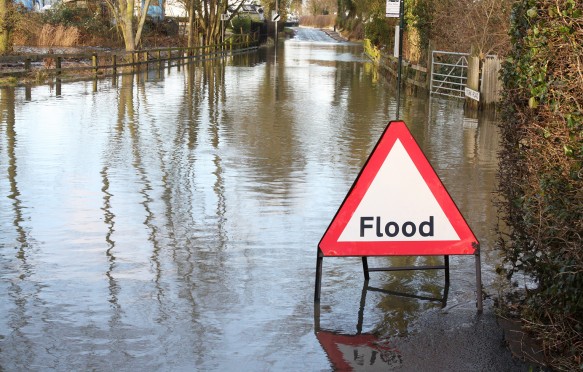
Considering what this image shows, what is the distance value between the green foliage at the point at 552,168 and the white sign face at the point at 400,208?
1.77 feet

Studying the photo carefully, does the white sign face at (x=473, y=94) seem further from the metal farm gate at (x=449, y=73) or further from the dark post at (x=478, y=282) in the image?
the dark post at (x=478, y=282)

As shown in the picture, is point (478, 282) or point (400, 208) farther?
point (478, 282)

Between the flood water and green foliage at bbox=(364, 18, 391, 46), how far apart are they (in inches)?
1220

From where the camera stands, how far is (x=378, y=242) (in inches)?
258

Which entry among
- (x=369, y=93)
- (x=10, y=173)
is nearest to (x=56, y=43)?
(x=369, y=93)

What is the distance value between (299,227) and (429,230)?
3.30 meters

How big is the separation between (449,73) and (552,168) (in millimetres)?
22921

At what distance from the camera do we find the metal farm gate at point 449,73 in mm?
27516

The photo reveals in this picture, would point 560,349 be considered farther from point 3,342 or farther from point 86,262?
point 86,262

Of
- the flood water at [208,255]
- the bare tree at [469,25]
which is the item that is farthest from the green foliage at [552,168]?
the bare tree at [469,25]

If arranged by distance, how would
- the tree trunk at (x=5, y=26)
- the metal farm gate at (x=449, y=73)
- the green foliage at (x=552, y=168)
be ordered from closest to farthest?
the green foliage at (x=552, y=168) < the metal farm gate at (x=449, y=73) < the tree trunk at (x=5, y=26)

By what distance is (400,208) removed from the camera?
21.6 feet

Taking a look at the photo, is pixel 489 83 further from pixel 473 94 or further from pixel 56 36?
pixel 56 36

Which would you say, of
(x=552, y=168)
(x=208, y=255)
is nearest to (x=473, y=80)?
(x=208, y=255)
